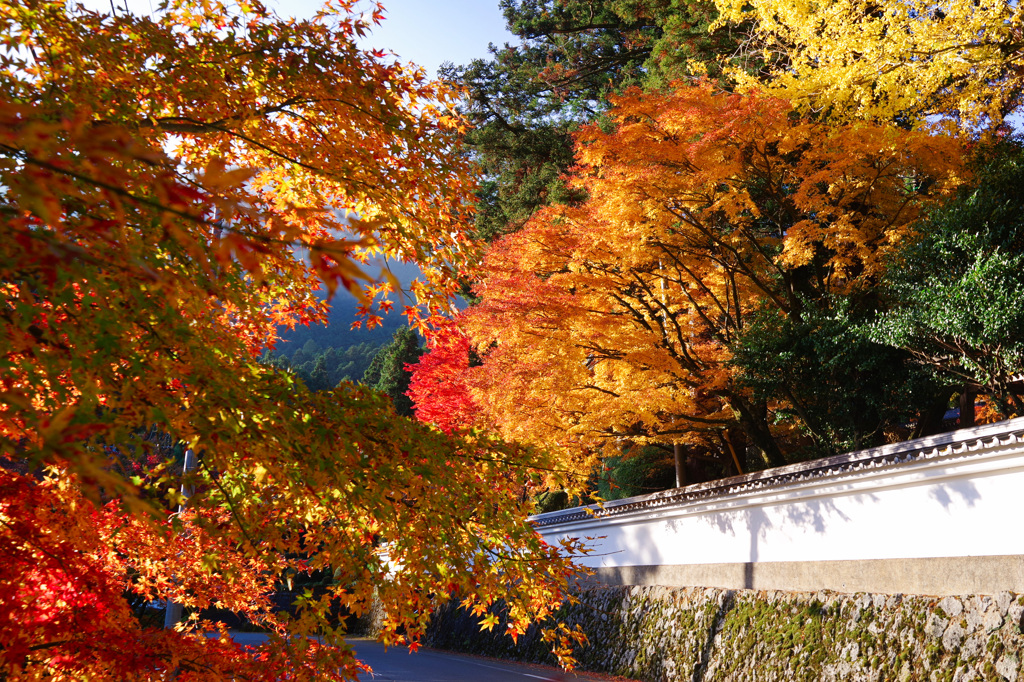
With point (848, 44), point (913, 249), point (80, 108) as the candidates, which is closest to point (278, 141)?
point (80, 108)

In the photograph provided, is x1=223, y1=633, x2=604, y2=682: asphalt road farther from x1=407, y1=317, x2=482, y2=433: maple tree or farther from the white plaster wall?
x1=407, y1=317, x2=482, y2=433: maple tree

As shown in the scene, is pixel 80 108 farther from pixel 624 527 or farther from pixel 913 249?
pixel 624 527

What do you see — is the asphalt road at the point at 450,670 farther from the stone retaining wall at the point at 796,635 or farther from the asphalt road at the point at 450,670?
the stone retaining wall at the point at 796,635

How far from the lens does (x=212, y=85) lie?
12.5 ft

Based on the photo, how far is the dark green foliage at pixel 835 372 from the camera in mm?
10719

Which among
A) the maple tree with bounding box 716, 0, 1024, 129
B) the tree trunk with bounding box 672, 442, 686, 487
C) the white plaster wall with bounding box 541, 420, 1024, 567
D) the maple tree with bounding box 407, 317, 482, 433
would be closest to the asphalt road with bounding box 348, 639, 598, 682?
the white plaster wall with bounding box 541, 420, 1024, 567

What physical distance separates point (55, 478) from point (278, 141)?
7.90ft

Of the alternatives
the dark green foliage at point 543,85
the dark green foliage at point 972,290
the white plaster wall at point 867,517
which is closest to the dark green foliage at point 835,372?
the dark green foliage at point 972,290

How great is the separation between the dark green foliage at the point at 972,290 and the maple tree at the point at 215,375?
725 cm

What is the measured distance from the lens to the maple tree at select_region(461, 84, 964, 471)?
423 inches

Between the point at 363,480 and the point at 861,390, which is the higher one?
the point at 861,390

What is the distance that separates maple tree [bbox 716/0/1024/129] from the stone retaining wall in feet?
24.7

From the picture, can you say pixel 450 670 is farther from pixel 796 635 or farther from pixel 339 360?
pixel 339 360

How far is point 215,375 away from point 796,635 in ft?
28.5
